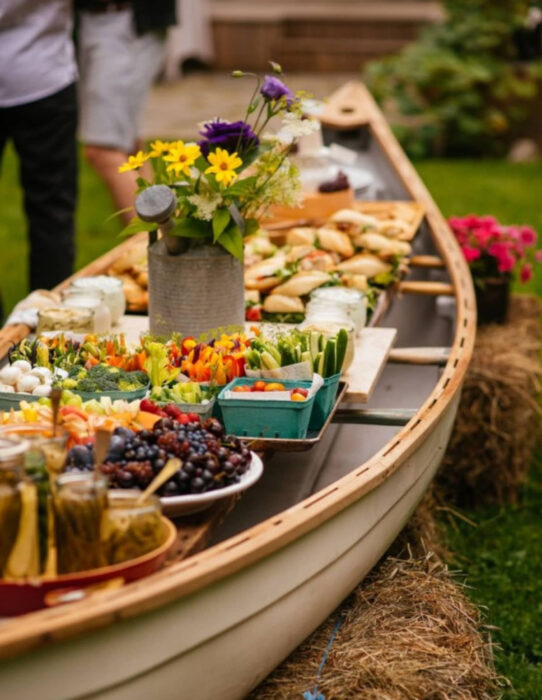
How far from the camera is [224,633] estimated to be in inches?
79.3

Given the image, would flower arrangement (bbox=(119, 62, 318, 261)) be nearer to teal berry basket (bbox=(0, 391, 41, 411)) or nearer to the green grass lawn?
the green grass lawn

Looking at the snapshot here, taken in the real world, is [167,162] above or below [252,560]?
above

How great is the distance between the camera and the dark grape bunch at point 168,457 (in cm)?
209

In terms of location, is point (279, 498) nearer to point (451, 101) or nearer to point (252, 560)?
point (252, 560)

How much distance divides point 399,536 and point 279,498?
1.29 feet

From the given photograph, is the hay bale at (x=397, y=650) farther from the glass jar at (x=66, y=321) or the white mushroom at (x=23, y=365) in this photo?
the glass jar at (x=66, y=321)

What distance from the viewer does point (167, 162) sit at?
3012 mm

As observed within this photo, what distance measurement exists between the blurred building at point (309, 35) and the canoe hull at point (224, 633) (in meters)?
10.8

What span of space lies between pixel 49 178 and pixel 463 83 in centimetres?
539

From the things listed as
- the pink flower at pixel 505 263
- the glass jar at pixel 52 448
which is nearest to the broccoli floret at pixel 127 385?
the glass jar at pixel 52 448

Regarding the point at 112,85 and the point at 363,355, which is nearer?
the point at 363,355

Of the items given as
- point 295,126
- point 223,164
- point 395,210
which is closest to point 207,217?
point 223,164

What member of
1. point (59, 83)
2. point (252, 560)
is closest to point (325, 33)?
point (59, 83)

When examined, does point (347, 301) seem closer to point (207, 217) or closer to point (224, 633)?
point (207, 217)
